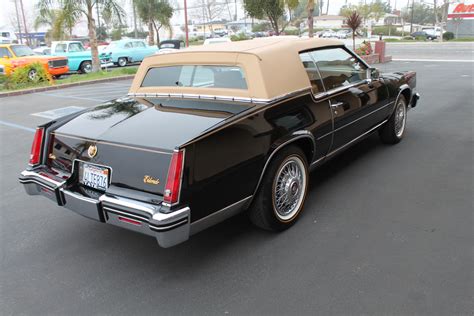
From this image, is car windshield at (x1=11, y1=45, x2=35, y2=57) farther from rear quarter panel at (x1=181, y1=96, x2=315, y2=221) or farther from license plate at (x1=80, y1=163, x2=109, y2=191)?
rear quarter panel at (x1=181, y1=96, x2=315, y2=221)

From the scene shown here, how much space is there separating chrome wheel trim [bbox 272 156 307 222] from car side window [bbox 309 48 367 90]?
1.03 metres

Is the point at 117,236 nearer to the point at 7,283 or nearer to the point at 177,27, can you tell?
the point at 7,283

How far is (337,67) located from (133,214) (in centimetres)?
301

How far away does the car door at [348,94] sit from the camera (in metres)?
4.30

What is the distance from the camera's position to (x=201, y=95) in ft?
12.6

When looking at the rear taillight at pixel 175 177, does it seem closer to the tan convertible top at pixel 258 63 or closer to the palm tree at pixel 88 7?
the tan convertible top at pixel 258 63

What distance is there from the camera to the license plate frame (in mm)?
3088

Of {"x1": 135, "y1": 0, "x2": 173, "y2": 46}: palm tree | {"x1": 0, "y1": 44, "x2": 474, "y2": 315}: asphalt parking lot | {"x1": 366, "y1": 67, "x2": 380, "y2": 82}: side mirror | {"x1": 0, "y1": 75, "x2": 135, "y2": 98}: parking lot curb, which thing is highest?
{"x1": 135, "y1": 0, "x2": 173, "y2": 46}: palm tree

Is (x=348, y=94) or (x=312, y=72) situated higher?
(x=312, y=72)

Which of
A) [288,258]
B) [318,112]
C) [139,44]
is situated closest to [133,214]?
[288,258]

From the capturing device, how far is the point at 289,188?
3.64m

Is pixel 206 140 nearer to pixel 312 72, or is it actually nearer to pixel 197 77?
pixel 197 77

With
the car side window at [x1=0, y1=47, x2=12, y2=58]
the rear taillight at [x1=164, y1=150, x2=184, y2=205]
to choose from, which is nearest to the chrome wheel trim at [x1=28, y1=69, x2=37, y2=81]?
the car side window at [x1=0, y1=47, x2=12, y2=58]

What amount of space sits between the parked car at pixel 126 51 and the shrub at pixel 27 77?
849cm
